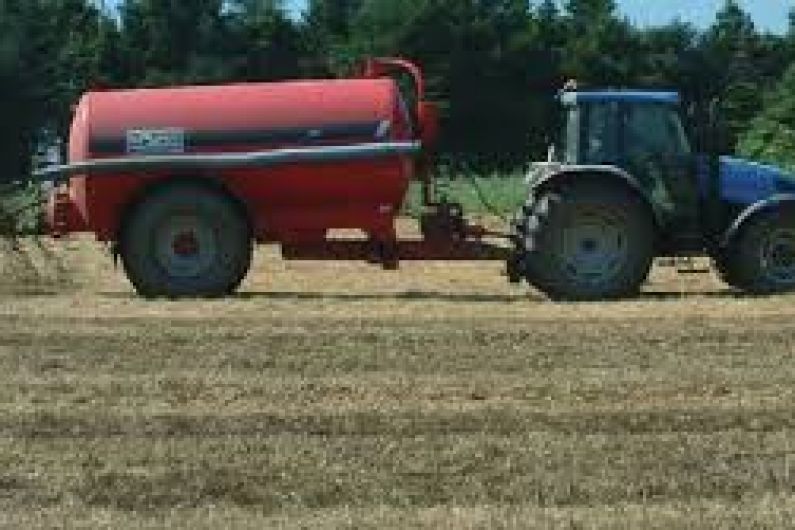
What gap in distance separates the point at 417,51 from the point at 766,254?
6680 centimetres

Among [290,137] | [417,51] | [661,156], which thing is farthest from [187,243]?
[417,51]

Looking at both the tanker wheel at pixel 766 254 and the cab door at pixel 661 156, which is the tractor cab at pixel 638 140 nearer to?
the cab door at pixel 661 156

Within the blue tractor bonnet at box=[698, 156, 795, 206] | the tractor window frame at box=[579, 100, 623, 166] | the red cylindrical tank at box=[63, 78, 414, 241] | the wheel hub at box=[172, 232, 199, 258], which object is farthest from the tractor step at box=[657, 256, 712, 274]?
the wheel hub at box=[172, 232, 199, 258]

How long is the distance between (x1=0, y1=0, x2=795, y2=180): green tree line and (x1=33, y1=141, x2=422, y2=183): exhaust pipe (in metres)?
52.6

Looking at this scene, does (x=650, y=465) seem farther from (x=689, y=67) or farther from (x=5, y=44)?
(x=689, y=67)

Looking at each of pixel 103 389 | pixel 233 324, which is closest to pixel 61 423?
pixel 103 389

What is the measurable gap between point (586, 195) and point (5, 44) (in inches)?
2285

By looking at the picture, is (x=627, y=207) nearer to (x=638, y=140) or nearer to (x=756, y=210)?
(x=638, y=140)

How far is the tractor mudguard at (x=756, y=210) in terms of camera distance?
1738 cm

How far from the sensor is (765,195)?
17.7 meters

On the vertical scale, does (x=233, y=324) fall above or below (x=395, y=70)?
below

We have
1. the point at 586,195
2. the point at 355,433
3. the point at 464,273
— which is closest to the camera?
the point at 355,433

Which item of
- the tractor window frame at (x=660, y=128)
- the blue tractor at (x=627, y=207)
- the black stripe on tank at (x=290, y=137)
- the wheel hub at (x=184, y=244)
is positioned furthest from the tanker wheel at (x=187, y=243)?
the tractor window frame at (x=660, y=128)

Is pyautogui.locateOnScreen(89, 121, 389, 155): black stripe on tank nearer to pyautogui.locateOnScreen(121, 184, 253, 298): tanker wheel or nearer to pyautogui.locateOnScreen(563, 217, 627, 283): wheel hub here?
pyautogui.locateOnScreen(121, 184, 253, 298): tanker wheel
